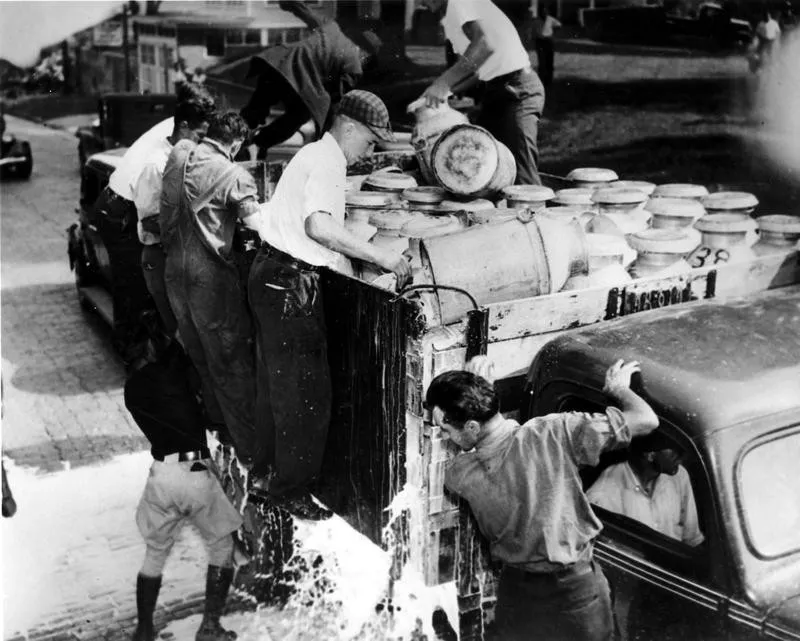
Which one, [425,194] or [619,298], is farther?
[425,194]

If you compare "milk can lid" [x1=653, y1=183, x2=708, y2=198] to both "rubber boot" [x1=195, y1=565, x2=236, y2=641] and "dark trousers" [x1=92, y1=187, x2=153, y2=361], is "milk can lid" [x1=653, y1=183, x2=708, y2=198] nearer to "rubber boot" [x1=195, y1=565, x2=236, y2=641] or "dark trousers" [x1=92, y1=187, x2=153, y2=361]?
"dark trousers" [x1=92, y1=187, x2=153, y2=361]

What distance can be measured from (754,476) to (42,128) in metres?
12.4

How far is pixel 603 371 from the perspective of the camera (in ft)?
8.47

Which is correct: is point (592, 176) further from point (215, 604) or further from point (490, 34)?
point (215, 604)

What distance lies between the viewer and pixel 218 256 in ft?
12.6

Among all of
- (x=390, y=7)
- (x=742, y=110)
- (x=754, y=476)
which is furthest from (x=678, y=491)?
(x=742, y=110)

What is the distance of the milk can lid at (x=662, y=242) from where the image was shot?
3.48m

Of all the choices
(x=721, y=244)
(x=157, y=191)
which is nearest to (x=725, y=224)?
(x=721, y=244)

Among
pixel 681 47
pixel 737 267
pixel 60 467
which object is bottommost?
pixel 60 467

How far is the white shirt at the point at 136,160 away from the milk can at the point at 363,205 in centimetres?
95

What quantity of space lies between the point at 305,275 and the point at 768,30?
5.41 m

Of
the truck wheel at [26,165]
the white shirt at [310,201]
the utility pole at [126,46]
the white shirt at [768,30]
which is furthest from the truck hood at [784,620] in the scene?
the truck wheel at [26,165]

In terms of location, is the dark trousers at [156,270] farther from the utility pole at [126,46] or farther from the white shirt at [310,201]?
the utility pole at [126,46]

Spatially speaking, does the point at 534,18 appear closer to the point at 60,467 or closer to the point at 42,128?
the point at 60,467
